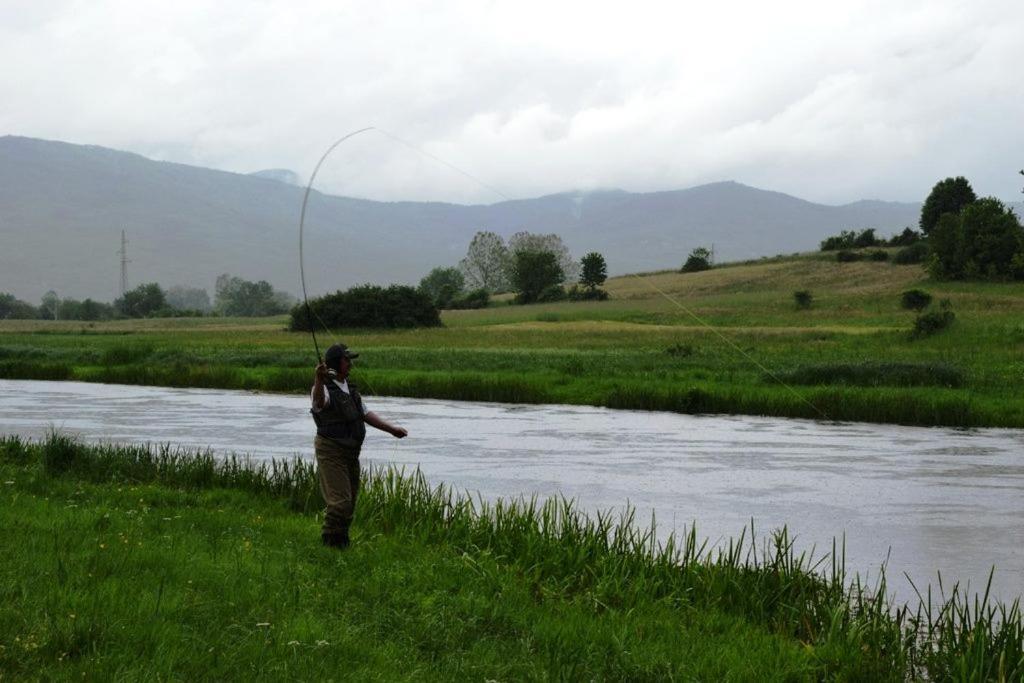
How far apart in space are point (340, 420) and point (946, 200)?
103868mm

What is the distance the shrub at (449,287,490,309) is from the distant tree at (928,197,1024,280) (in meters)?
37.1

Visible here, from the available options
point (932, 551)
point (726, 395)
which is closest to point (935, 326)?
point (726, 395)

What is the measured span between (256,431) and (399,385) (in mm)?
13202

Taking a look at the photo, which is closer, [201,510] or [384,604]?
[384,604]

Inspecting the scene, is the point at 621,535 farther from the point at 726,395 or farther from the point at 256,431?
the point at 726,395

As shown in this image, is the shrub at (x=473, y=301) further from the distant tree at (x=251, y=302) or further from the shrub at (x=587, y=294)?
the distant tree at (x=251, y=302)

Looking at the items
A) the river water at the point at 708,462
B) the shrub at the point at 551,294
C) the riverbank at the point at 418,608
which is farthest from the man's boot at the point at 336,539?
the shrub at the point at 551,294

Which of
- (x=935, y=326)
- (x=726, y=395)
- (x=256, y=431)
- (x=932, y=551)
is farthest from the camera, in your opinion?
(x=935, y=326)

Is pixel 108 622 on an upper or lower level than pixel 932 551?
upper

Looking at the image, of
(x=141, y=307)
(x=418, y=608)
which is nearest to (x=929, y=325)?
(x=418, y=608)

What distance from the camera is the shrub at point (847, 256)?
3989 inches

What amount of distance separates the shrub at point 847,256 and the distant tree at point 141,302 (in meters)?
88.8

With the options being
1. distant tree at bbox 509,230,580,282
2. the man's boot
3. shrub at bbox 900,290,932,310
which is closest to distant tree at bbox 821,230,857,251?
distant tree at bbox 509,230,580,282

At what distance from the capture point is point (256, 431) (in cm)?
2753
